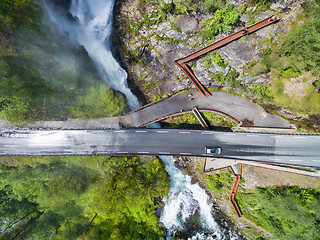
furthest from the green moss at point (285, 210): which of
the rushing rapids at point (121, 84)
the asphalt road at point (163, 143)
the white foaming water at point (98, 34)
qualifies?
the white foaming water at point (98, 34)

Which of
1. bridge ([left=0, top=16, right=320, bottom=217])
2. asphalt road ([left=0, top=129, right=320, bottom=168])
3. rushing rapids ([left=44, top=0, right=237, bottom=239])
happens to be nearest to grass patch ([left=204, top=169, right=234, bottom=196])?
rushing rapids ([left=44, top=0, right=237, bottom=239])

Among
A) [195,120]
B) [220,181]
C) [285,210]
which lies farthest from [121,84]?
[285,210]

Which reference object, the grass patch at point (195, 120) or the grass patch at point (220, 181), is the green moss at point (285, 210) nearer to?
the grass patch at point (220, 181)

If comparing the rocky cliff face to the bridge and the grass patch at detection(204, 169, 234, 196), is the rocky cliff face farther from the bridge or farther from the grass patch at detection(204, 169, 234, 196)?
the grass patch at detection(204, 169, 234, 196)

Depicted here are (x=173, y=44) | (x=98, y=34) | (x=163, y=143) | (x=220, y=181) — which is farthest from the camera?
(x=220, y=181)

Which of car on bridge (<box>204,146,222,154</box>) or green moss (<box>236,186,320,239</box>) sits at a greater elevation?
car on bridge (<box>204,146,222,154</box>)

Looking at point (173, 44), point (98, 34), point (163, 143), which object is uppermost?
point (98, 34)

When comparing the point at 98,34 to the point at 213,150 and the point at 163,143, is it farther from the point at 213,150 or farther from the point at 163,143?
the point at 213,150
